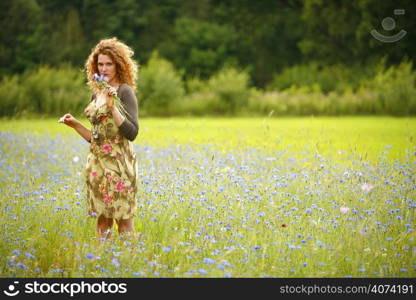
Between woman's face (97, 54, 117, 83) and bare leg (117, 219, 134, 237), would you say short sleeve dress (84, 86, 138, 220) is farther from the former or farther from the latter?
woman's face (97, 54, 117, 83)

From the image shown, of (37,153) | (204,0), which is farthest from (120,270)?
(204,0)

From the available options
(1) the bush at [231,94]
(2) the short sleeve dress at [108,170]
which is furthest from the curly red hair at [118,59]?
(1) the bush at [231,94]

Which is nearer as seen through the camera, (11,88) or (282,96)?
(11,88)

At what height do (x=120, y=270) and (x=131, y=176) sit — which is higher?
(x=131, y=176)

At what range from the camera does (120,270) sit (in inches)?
145

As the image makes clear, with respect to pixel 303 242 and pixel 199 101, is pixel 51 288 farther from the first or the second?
pixel 199 101

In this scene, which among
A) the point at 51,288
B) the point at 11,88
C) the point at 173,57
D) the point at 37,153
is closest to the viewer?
the point at 51,288

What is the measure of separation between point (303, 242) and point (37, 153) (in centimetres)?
713

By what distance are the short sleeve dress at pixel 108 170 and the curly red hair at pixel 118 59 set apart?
31cm

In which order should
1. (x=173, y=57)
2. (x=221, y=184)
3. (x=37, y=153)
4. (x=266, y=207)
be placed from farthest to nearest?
1. (x=173, y=57)
2. (x=37, y=153)
3. (x=221, y=184)
4. (x=266, y=207)

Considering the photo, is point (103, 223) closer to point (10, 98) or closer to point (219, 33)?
point (10, 98)

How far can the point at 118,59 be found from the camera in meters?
4.12

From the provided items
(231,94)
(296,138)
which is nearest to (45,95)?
(231,94)

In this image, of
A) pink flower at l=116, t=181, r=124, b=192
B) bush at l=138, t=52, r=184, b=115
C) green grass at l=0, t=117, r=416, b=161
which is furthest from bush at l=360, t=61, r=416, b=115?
pink flower at l=116, t=181, r=124, b=192
